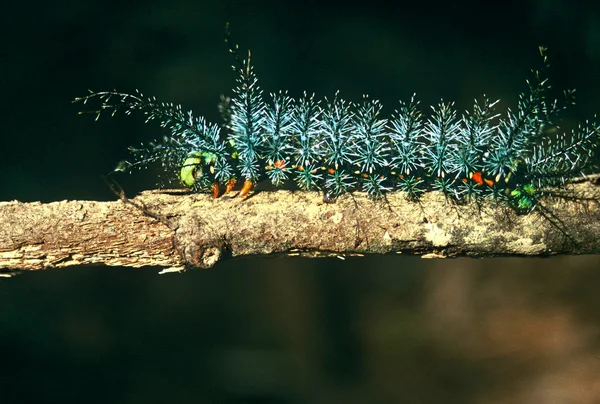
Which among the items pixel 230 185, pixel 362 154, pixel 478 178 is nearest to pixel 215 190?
pixel 230 185

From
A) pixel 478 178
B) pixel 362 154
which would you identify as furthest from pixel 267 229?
pixel 478 178

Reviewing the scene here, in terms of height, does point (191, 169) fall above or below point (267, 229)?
above

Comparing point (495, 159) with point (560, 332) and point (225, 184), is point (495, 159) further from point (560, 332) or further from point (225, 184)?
point (560, 332)

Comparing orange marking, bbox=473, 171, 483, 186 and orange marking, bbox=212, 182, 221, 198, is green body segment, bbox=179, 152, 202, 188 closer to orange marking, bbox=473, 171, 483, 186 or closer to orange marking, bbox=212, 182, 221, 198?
orange marking, bbox=212, 182, 221, 198

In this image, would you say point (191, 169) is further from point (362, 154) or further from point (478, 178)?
point (478, 178)

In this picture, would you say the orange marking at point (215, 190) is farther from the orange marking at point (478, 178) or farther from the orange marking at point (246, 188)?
the orange marking at point (478, 178)

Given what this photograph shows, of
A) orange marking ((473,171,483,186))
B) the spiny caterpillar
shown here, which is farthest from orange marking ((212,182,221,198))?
orange marking ((473,171,483,186))
